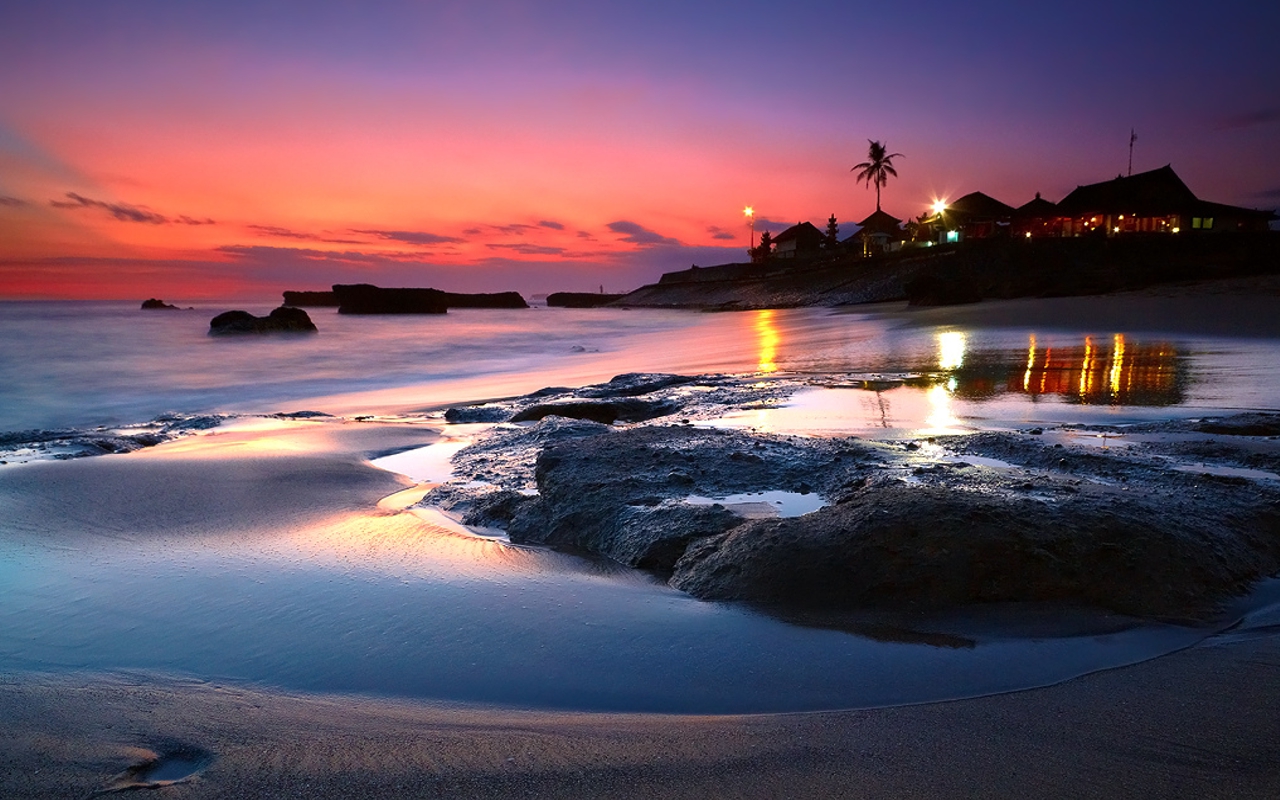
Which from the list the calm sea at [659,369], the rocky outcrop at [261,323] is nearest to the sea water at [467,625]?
the calm sea at [659,369]

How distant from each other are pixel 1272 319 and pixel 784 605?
1779 cm

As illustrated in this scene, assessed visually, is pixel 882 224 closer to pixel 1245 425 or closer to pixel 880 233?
pixel 880 233

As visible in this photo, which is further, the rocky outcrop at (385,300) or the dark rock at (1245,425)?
the rocky outcrop at (385,300)

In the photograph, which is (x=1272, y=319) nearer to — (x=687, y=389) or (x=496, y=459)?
(x=687, y=389)

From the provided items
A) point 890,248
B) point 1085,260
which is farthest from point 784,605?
point 890,248

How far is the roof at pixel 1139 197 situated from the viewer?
45750 millimetres

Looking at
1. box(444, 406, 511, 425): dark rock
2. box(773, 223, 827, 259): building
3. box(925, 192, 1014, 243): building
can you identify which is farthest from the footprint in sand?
box(773, 223, 827, 259): building

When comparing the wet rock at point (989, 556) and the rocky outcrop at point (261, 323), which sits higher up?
the rocky outcrop at point (261, 323)

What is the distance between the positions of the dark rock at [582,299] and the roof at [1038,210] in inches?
2425

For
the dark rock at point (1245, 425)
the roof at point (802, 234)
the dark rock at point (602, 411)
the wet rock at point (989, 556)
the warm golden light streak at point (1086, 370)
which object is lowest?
the dark rock at point (602, 411)

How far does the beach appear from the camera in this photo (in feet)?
5.44

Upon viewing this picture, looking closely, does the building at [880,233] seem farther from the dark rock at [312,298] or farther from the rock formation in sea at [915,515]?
the dark rock at [312,298]

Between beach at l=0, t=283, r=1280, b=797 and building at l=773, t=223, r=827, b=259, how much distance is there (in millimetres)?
75906

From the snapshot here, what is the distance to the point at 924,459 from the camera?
444 cm
